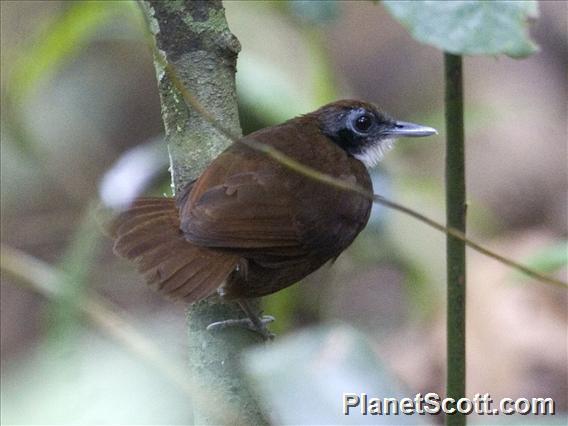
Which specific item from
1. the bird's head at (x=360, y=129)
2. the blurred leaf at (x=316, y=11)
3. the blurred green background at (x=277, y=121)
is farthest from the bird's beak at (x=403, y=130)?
the blurred leaf at (x=316, y=11)

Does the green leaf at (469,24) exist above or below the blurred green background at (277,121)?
above

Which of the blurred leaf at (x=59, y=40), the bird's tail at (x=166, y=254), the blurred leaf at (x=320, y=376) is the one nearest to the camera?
the blurred leaf at (x=320, y=376)

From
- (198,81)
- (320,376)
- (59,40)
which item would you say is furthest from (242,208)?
(320,376)

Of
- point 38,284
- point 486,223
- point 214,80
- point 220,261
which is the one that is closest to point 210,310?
point 220,261

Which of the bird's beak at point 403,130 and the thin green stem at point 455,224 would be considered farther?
the bird's beak at point 403,130

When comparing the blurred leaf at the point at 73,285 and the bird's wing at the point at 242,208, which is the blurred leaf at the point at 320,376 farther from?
the bird's wing at the point at 242,208

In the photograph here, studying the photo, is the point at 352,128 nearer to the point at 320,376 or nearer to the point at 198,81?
the point at 198,81

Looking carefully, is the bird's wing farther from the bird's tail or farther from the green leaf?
the green leaf
